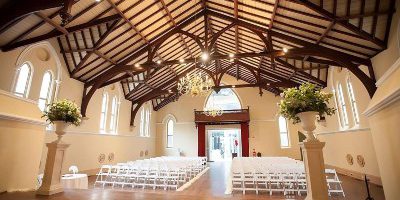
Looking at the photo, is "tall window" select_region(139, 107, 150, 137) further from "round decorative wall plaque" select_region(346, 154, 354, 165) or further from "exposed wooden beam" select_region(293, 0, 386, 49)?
"exposed wooden beam" select_region(293, 0, 386, 49)

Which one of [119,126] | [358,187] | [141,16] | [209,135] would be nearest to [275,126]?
[209,135]

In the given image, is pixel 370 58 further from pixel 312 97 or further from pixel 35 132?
pixel 35 132

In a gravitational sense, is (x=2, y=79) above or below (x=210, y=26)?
below

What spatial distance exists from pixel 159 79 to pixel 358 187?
1154cm

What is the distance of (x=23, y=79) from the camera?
6977 mm

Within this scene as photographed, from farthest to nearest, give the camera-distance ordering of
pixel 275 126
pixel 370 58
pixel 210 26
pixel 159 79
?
1. pixel 275 126
2. pixel 159 79
3. pixel 210 26
4. pixel 370 58

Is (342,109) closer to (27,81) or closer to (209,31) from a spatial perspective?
(209,31)

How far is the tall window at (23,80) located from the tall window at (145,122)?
8.97 metres

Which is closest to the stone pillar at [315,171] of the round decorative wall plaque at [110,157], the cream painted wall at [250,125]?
the round decorative wall plaque at [110,157]

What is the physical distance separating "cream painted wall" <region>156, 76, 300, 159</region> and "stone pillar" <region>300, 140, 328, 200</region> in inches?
532

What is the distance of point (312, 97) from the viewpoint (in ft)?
10.2

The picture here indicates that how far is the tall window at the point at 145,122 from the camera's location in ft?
52.0

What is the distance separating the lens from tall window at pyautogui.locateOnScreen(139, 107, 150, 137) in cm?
1584

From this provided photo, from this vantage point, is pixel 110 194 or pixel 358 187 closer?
pixel 110 194
